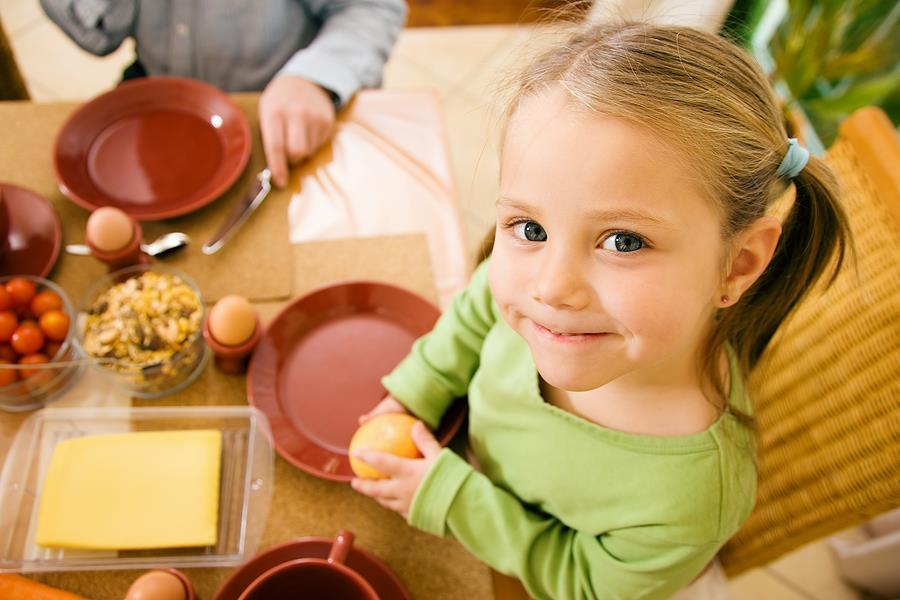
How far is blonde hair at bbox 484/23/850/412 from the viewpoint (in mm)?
529

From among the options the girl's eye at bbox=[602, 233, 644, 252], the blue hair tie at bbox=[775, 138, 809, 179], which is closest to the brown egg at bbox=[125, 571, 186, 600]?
the girl's eye at bbox=[602, 233, 644, 252]

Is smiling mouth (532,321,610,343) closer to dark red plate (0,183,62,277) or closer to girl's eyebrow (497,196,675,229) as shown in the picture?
girl's eyebrow (497,196,675,229)

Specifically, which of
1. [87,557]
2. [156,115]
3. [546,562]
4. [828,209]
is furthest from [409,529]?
[156,115]

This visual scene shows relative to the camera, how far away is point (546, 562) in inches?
28.7

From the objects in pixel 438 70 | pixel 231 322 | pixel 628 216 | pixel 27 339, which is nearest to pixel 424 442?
pixel 231 322

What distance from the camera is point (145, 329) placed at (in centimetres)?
81

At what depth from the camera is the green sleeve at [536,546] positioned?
0.69 meters

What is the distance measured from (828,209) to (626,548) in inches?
15.5

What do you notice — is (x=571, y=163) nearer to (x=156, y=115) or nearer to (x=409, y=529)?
(x=409, y=529)

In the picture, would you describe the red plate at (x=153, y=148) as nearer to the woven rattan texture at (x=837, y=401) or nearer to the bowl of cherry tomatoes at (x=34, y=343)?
the bowl of cherry tomatoes at (x=34, y=343)

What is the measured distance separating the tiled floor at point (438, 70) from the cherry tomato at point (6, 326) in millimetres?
1453

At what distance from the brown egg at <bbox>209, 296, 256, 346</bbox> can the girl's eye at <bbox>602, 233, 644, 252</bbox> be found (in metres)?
0.47

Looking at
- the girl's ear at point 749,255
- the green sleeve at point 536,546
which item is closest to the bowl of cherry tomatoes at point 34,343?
the green sleeve at point 536,546

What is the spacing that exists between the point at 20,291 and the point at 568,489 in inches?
27.7
